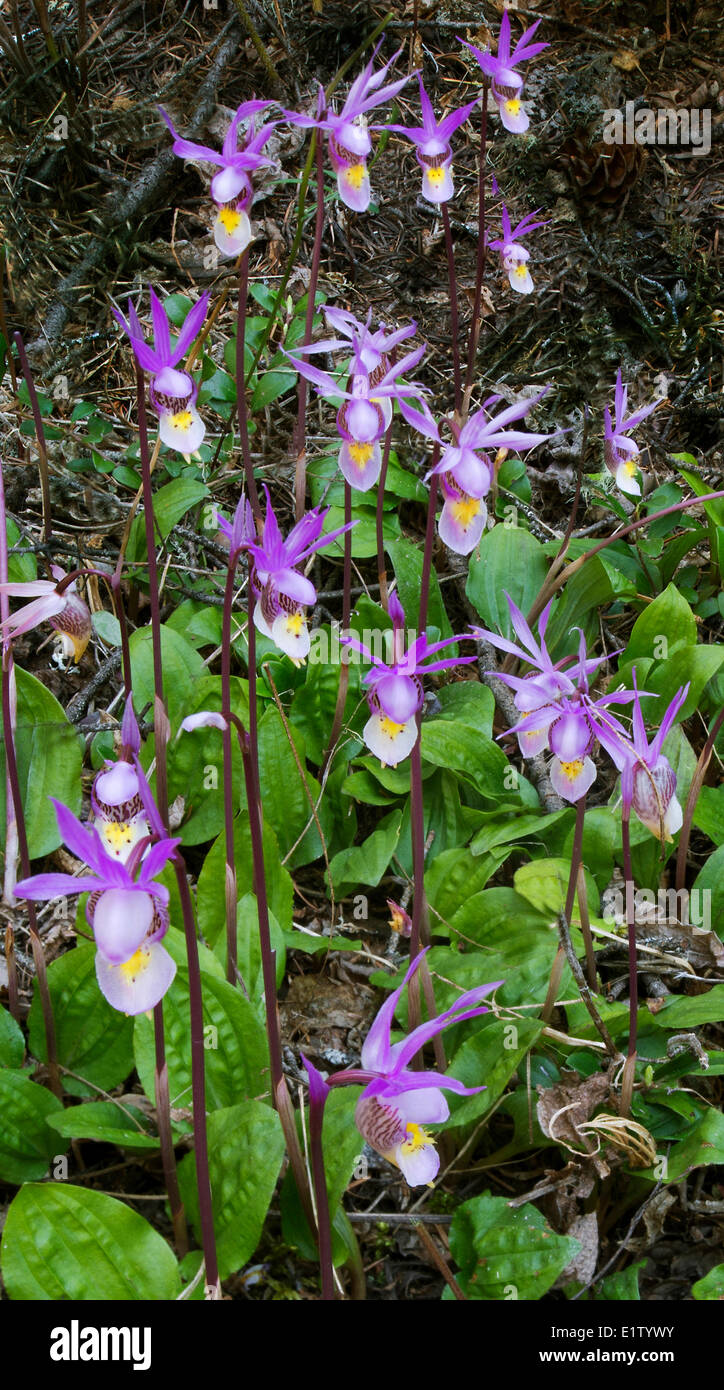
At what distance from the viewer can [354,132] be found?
2008 millimetres

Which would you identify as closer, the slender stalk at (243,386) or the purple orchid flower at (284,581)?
the purple orchid flower at (284,581)

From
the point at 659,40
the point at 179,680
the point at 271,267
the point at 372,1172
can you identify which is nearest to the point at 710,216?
the point at 659,40

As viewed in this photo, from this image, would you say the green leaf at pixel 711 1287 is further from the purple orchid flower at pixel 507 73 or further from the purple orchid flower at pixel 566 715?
the purple orchid flower at pixel 507 73

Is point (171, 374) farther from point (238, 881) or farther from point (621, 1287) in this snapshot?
point (621, 1287)

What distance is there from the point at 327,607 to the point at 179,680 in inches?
22.2

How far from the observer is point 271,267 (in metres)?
3.23

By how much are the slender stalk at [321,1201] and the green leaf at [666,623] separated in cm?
134

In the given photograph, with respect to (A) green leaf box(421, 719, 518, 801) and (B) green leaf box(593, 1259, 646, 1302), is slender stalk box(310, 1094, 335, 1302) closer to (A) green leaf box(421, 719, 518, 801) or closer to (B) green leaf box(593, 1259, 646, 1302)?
(B) green leaf box(593, 1259, 646, 1302)

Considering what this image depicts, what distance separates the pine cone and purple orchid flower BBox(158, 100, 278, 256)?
186 cm

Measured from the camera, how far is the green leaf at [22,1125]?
148cm

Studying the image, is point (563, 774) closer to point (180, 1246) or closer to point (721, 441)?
point (180, 1246)

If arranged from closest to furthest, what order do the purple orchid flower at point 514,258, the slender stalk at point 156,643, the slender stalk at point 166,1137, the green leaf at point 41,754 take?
the slender stalk at point 166,1137, the slender stalk at point 156,643, the green leaf at point 41,754, the purple orchid flower at point 514,258

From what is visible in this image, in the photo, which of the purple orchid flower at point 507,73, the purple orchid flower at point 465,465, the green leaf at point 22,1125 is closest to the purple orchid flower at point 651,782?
the purple orchid flower at point 465,465

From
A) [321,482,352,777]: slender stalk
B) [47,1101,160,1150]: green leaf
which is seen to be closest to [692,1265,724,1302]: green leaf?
[47,1101,160,1150]: green leaf
